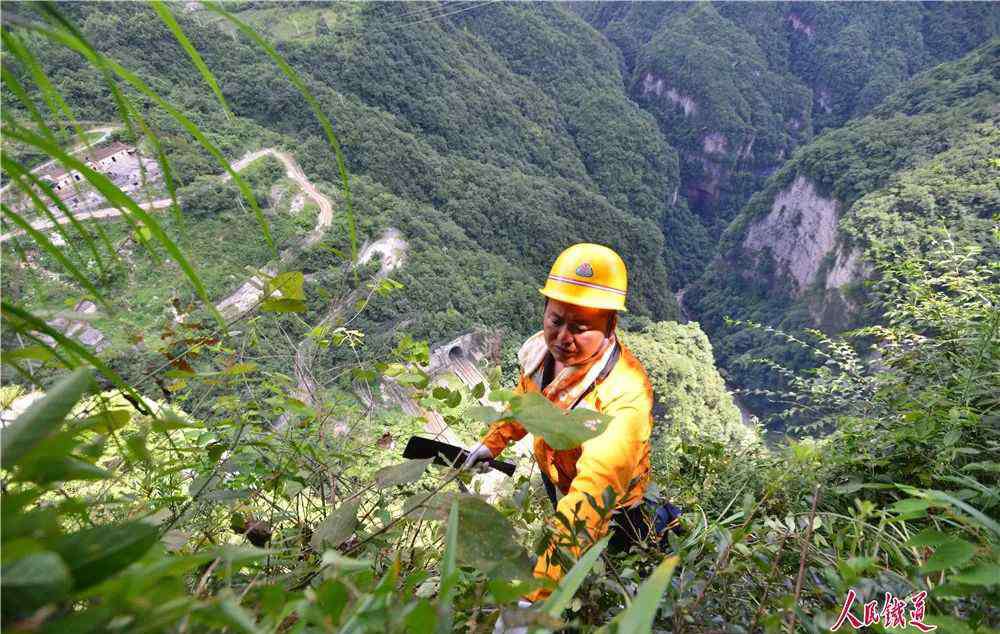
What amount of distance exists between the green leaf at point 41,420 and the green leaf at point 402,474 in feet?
1.53

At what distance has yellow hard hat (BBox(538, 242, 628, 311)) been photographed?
1.90m

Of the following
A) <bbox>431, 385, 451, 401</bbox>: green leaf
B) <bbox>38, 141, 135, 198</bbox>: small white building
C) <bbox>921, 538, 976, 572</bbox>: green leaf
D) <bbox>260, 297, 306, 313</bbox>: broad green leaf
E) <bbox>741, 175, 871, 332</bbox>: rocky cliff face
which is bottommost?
<bbox>741, 175, 871, 332</bbox>: rocky cliff face

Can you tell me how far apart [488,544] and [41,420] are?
0.44 m

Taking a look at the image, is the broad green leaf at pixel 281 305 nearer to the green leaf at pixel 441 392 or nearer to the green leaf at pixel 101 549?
the green leaf at pixel 441 392

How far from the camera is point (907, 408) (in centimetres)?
227

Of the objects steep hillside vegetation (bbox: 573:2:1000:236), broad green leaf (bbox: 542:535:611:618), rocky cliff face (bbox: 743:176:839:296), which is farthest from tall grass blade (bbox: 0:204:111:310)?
steep hillside vegetation (bbox: 573:2:1000:236)

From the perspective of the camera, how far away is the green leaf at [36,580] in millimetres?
302

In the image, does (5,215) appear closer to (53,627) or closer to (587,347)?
(53,627)

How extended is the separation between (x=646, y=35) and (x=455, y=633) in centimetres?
11501

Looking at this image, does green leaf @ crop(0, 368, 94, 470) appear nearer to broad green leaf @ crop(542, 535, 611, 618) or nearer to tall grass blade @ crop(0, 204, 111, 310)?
tall grass blade @ crop(0, 204, 111, 310)

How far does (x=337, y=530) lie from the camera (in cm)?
82

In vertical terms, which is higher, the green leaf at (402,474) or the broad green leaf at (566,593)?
the broad green leaf at (566,593)

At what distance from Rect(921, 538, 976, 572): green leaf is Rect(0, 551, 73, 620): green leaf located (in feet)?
2.47

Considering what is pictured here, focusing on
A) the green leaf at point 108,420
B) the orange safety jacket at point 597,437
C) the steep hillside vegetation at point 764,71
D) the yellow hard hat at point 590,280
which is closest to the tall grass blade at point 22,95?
the green leaf at point 108,420
